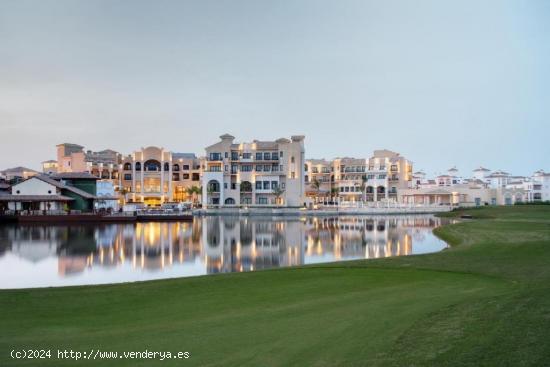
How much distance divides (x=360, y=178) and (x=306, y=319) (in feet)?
337

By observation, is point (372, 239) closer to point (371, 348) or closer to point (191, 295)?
point (191, 295)

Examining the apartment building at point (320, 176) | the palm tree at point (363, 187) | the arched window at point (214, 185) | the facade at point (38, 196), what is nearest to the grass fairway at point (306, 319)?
the facade at point (38, 196)

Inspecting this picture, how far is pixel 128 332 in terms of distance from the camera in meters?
9.65

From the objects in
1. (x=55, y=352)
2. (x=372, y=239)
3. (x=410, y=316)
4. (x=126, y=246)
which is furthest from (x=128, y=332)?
(x=372, y=239)

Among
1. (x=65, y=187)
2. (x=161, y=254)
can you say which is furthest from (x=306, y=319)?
Result: (x=65, y=187)

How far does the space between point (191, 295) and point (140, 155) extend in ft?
318

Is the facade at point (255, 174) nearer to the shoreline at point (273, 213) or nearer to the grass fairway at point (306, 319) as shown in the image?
the shoreline at point (273, 213)

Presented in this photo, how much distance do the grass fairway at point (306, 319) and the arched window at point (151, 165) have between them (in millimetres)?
93299

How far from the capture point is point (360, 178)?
364 ft

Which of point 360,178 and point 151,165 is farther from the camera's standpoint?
point 360,178

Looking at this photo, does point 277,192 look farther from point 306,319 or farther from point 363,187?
point 306,319

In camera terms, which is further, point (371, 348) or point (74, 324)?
point (74, 324)

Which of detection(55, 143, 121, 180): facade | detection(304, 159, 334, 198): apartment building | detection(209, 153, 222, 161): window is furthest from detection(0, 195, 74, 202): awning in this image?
detection(304, 159, 334, 198): apartment building

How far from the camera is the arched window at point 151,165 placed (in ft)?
350
